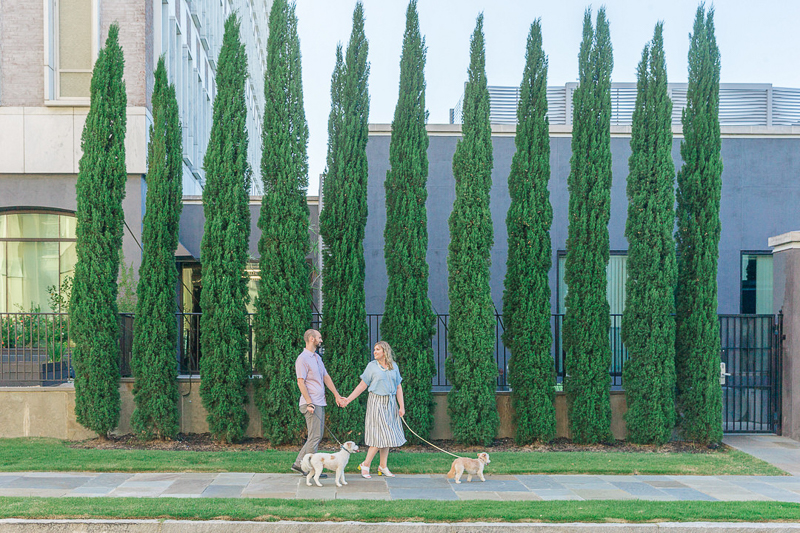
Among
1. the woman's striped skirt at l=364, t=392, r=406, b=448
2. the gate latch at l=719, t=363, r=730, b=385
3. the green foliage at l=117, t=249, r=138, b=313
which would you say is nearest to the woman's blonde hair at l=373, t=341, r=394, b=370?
the woman's striped skirt at l=364, t=392, r=406, b=448

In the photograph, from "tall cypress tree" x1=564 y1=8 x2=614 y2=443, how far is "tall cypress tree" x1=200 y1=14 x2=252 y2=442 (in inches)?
207

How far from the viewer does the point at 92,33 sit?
1491 centimetres

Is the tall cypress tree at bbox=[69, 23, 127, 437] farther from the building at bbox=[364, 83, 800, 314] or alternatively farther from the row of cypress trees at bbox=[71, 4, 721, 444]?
the building at bbox=[364, 83, 800, 314]

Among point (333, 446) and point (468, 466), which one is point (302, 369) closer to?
point (468, 466)

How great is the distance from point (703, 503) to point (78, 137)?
1300cm

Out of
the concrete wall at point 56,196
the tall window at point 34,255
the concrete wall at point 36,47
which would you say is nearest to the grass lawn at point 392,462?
the concrete wall at point 56,196

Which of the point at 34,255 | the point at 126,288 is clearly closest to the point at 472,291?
the point at 126,288

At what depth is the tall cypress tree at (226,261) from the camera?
11.2m

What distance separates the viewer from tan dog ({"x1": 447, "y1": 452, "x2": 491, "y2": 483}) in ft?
29.0

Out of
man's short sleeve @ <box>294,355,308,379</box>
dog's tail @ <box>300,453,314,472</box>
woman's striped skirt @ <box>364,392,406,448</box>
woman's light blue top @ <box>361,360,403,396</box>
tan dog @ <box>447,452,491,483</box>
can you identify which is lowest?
tan dog @ <box>447,452,491,483</box>

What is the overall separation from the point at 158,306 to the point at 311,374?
3.77 metres

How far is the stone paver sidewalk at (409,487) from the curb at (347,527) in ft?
3.86

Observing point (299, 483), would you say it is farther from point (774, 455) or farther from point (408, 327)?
point (774, 455)

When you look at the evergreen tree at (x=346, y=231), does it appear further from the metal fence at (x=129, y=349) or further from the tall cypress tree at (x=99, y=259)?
the tall cypress tree at (x=99, y=259)
